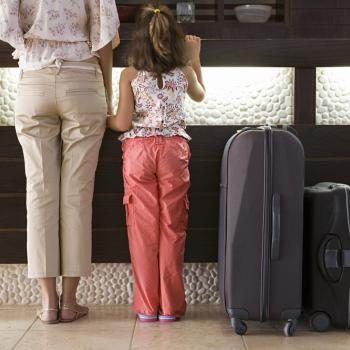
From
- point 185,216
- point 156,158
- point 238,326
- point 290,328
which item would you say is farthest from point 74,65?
point 290,328

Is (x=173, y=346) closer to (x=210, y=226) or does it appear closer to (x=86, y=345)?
(x=86, y=345)

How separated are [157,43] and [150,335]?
108cm

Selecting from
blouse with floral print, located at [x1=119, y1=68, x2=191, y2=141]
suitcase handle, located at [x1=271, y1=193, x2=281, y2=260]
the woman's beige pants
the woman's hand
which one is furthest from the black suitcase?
the woman's beige pants

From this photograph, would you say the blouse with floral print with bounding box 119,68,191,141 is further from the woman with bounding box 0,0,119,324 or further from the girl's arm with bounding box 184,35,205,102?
the woman with bounding box 0,0,119,324

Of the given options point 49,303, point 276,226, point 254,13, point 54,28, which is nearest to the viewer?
point 276,226

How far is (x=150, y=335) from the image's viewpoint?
8.08 ft

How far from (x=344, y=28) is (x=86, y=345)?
5.83 ft

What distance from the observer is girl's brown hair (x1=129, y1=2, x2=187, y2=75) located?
2559 millimetres

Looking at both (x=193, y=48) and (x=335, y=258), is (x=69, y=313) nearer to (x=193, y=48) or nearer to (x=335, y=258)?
(x=335, y=258)

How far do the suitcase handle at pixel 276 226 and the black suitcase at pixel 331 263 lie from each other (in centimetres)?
18

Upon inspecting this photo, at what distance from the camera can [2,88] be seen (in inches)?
116

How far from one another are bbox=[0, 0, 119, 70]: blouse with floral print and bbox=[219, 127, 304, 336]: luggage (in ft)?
2.22

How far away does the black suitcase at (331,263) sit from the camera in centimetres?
245

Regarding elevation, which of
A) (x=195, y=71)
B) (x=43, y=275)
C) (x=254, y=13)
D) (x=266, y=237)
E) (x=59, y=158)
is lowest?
(x=43, y=275)
